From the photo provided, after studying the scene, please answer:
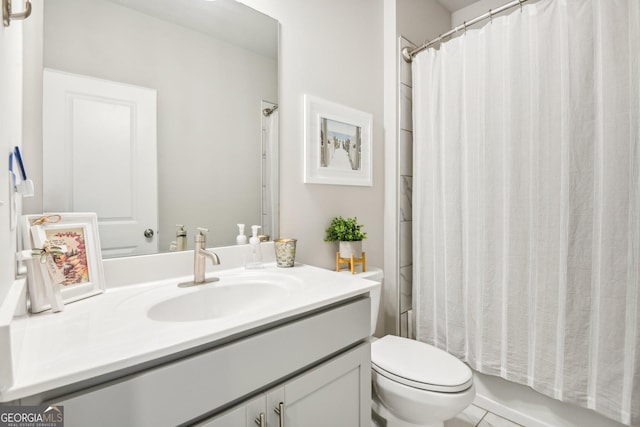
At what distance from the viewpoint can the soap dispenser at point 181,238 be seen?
1145 millimetres

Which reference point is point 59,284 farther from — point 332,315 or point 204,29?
point 204,29

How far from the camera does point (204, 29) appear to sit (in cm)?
121

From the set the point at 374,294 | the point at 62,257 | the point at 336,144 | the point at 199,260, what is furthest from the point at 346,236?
the point at 62,257

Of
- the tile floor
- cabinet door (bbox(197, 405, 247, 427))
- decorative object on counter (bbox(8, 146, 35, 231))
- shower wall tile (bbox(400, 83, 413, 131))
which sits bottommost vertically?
the tile floor

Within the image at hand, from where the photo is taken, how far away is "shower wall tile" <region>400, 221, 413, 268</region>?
196cm

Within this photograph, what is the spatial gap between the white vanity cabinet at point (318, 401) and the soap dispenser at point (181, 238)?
2.12ft

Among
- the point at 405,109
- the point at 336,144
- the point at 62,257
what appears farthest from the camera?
the point at 405,109

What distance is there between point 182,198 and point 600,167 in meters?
1.69

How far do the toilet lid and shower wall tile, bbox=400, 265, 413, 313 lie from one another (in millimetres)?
519

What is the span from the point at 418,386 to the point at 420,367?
10cm

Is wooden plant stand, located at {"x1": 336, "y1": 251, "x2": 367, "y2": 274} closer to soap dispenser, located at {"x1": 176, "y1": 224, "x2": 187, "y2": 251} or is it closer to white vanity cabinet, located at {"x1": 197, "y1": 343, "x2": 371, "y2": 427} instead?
white vanity cabinet, located at {"x1": 197, "y1": 343, "x2": 371, "y2": 427}

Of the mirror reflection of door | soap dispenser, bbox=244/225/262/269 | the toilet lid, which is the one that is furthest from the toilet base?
the mirror reflection of door

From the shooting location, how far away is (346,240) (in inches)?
63.2

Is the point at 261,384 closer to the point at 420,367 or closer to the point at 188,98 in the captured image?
the point at 420,367
